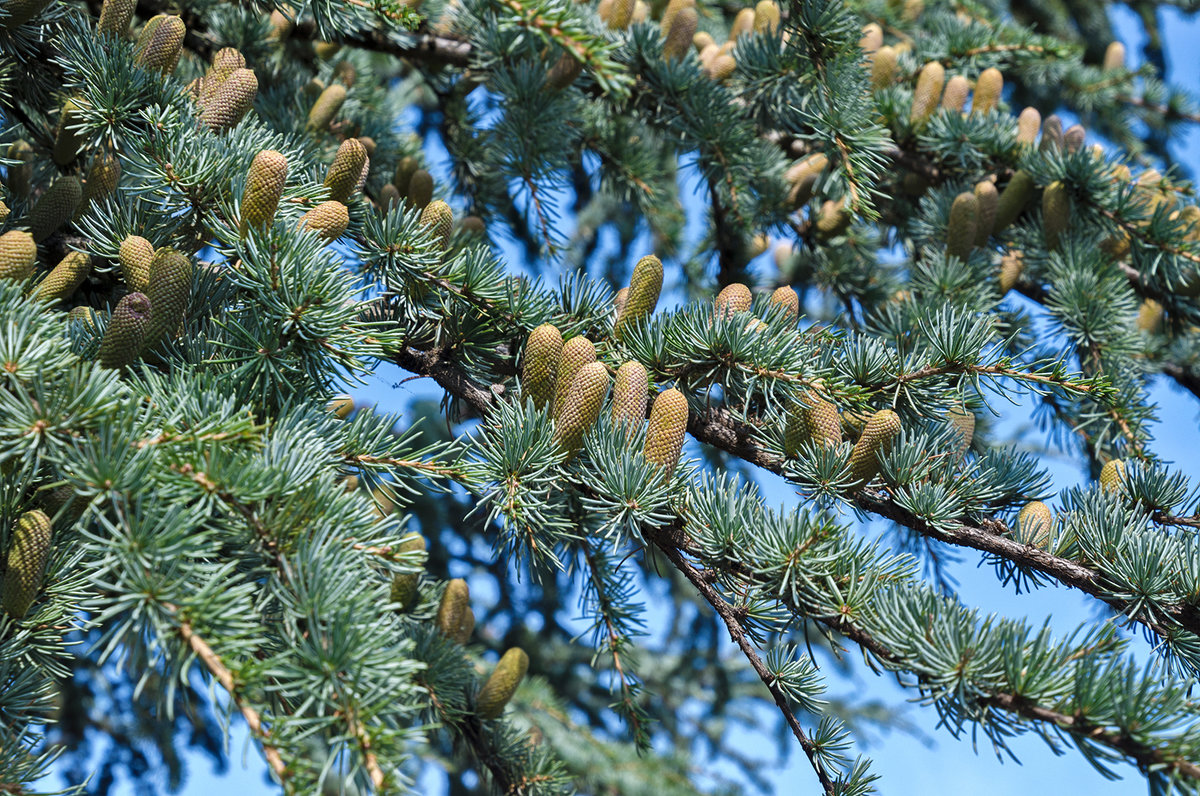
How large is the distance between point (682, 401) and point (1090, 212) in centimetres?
114

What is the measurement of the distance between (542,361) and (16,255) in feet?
1.83

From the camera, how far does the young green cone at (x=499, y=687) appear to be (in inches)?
49.9

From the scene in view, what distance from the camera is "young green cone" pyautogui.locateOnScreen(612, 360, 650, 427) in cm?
92

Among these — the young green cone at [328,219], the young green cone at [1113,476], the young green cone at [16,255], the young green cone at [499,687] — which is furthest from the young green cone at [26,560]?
the young green cone at [1113,476]

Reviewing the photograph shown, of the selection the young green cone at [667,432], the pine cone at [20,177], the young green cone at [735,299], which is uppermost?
the young green cone at [735,299]

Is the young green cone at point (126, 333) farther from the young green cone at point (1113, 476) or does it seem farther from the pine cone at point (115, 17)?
the young green cone at point (1113, 476)

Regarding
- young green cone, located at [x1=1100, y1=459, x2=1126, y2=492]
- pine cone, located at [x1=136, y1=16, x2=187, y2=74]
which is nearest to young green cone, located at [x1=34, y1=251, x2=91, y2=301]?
pine cone, located at [x1=136, y1=16, x2=187, y2=74]

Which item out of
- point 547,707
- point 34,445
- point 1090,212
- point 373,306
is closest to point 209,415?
point 34,445

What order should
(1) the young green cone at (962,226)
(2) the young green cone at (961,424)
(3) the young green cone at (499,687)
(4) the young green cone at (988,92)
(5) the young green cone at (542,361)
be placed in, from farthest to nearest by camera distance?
(4) the young green cone at (988,92) < (1) the young green cone at (962,226) < (3) the young green cone at (499,687) < (2) the young green cone at (961,424) < (5) the young green cone at (542,361)

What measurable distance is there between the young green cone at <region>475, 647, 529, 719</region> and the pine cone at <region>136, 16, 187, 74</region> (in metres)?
0.91

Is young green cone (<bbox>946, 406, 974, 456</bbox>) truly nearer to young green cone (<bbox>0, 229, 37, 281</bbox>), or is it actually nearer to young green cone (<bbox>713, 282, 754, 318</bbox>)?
young green cone (<bbox>713, 282, 754, 318</bbox>)

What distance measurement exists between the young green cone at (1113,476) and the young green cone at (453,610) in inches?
34.5

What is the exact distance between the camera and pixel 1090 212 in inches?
63.8

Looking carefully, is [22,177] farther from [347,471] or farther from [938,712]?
[938,712]
